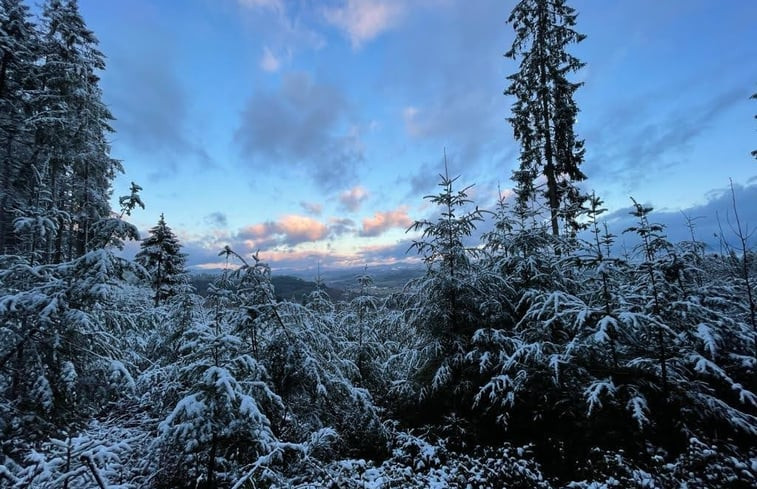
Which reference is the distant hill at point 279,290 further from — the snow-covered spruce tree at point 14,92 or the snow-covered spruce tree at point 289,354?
the snow-covered spruce tree at point 14,92

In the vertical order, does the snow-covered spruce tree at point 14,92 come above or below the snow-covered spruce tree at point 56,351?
above

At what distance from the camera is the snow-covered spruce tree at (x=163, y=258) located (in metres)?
19.7

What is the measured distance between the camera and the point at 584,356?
5.93 meters

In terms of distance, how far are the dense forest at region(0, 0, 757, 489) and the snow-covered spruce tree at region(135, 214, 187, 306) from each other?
518 inches

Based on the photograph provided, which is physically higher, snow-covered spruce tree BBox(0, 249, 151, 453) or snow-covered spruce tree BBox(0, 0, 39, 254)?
snow-covered spruce tree BBox(0, 0, 39, 254)

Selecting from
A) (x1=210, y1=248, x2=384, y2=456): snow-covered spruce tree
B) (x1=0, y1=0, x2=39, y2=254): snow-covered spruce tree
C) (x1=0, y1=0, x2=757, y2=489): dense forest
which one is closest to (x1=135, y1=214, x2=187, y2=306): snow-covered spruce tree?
(x1=0, y1=0, x2=39, y2=254): snow-covered spruce tree

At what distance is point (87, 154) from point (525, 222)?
76.1 feet

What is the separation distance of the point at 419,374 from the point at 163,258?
64.6 feet

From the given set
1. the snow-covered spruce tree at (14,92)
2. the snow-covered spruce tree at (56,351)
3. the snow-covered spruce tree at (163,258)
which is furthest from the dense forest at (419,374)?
the snow-covered spruce tree at (14,92)

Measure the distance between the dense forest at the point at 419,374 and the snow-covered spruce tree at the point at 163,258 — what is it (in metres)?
13.2

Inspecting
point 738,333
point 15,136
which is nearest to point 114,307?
point 738,333

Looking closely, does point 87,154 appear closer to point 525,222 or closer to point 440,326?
point 440,326

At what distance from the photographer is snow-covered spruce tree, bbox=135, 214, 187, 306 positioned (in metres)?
19.7

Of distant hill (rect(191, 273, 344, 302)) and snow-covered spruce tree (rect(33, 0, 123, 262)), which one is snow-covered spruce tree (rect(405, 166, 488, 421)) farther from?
snow-covered spruce tree (rect(33, 0, 123, 262))
